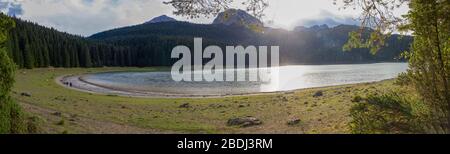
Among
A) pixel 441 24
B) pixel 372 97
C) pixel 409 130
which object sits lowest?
pixel 409 130

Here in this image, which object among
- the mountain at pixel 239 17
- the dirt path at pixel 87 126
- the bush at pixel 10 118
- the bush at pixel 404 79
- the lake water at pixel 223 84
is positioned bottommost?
the lake water at pixel 223 84

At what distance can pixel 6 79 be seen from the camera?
13086 mm

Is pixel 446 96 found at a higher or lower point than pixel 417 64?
lower

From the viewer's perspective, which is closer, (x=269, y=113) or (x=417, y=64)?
(x=417, y=64)

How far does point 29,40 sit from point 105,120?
129 metres

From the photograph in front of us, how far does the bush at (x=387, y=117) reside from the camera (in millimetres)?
12500

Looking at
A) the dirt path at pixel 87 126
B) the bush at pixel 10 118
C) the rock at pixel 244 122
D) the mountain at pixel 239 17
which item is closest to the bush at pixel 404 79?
the mountain at pixel 239 17

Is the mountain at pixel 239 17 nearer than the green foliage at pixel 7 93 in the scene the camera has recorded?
Yes

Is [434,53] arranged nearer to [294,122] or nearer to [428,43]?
[428,43]

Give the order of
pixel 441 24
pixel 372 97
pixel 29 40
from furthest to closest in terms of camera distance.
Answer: pixel 29 40
pixel 372 97
pixel 441 24

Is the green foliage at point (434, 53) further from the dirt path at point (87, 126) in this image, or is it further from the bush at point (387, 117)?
the dirt path at point (87, 126)
